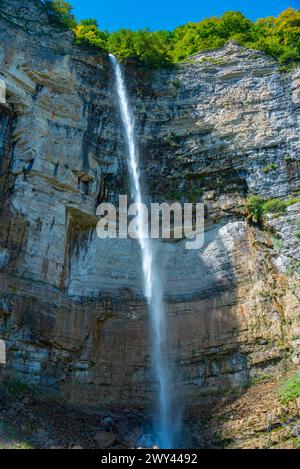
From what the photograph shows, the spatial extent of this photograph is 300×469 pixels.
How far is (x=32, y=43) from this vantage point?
68.4 feet

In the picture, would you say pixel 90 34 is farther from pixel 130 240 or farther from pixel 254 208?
pixel 254 208

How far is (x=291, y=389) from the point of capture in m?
14.8

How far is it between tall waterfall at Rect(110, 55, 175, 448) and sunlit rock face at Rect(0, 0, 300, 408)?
0.29 m

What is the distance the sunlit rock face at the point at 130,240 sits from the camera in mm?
16547

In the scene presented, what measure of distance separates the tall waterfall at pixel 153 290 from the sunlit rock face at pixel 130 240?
29 cm

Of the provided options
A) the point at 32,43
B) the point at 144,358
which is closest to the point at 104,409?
the point at 144,358

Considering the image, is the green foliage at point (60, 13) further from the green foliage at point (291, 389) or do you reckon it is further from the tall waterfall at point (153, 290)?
the green foliage at point (291, 389)

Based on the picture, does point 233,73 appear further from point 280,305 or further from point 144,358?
point 144,358
